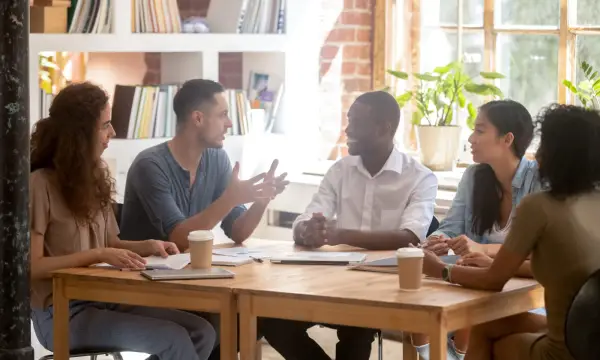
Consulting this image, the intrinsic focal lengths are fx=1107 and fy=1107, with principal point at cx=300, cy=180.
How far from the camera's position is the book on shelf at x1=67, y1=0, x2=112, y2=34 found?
4801 mm

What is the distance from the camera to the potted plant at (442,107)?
17.4 feet

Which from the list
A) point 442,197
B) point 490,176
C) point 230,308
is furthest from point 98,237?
point 442,197

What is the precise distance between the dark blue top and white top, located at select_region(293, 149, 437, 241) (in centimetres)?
36

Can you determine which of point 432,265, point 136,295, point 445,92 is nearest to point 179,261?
point 136,295

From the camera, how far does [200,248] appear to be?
10.8ft

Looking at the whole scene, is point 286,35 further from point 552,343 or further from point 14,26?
point 14,26

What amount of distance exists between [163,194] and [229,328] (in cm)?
94

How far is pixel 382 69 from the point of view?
5793 mm

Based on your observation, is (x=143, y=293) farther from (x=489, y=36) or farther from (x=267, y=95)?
(x=489, y=36)

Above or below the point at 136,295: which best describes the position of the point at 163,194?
above

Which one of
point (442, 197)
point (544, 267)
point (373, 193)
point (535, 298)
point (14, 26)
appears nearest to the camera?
point (14, 26)

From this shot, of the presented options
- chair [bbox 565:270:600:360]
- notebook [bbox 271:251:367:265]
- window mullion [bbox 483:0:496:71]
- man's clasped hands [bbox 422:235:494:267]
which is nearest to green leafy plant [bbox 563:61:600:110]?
window mullion [bbox 483:0:496:71]

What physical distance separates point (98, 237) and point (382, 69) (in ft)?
8.47

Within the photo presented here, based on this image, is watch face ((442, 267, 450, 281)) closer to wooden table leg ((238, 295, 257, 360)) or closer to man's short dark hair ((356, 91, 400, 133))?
wooden table leg ((238, 295, 257, 360))
